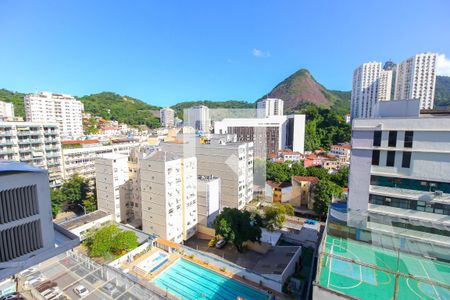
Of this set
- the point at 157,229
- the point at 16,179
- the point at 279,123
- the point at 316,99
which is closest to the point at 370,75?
the point at 316,99

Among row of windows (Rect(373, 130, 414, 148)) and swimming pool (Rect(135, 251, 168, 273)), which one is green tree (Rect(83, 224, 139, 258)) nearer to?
swimming pool (Rect(135, 251, 168, 273))

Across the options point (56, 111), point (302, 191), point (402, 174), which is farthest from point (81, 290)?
point (56, 111)

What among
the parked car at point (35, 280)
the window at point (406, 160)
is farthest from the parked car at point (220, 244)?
the window at point (406, 160)

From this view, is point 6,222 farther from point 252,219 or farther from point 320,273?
point 252,219

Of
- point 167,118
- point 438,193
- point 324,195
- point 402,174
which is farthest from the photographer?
point 167,118

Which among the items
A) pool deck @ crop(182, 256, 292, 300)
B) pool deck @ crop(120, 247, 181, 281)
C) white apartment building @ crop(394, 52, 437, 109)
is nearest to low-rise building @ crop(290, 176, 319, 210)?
pool deck @ crop(182, 256, 292, 300)

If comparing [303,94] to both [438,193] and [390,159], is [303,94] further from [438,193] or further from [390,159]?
[438,193]
